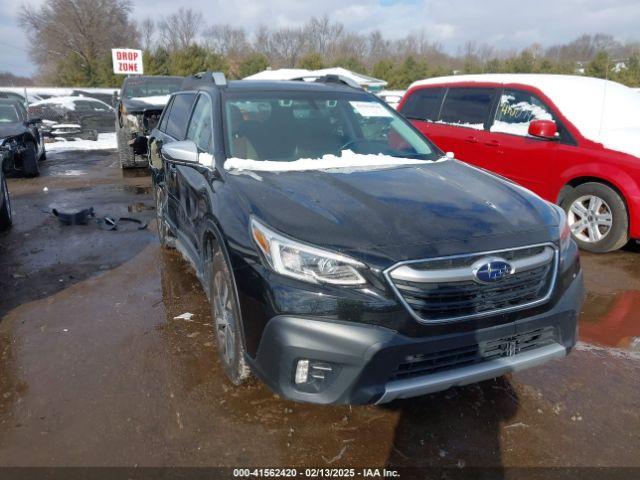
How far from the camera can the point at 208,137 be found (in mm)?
3564

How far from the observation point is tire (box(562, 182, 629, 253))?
5.22m

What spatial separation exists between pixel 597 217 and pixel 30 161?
9573mm

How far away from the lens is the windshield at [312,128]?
3.45 meters

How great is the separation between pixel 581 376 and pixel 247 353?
2.11 meters

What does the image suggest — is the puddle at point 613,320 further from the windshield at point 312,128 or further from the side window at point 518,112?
the side window at point 518,112

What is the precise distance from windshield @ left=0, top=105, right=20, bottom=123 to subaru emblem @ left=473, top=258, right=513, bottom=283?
10413mm

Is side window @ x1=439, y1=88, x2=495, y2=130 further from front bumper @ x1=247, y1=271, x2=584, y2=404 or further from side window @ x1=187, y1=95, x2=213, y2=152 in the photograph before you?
front bumper @ x1=247, y1=271, x2=584, y2=404

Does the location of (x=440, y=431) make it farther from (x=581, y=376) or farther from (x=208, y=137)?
(x=208, y=137)

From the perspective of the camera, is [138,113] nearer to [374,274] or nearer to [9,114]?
[9,114]

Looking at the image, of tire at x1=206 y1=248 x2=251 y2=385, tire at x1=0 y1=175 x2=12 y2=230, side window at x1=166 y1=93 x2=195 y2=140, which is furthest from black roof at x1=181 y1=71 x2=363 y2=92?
tire at x1=0 y1=175 x2=12 y2=230

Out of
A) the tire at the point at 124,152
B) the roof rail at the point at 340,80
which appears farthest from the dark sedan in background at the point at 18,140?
the roof rail at the point at 340,80

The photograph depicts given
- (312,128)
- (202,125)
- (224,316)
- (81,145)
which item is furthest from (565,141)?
(81,145)

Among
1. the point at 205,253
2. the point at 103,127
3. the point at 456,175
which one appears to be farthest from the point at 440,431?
the point at 103,127

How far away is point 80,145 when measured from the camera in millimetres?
15328
